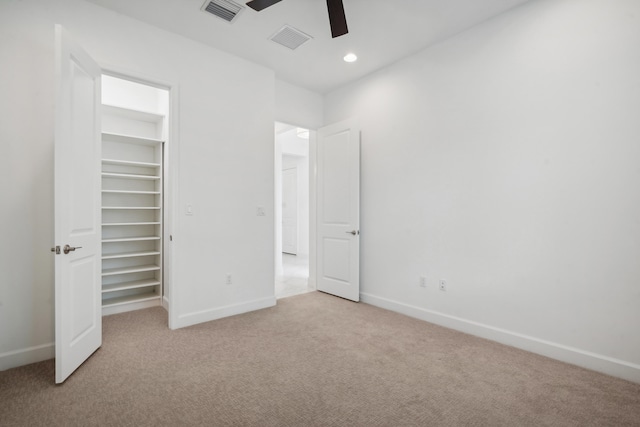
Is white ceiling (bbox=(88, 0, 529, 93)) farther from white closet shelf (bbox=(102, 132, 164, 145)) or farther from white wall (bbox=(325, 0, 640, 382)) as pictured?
white closet shelf (bbox=(102, 132, 164, 145))

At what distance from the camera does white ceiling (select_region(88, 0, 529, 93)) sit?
2.58 meters

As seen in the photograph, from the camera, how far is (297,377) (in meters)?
2.11

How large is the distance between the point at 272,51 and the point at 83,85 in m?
1.80

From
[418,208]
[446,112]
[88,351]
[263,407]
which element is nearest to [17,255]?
[88,351]

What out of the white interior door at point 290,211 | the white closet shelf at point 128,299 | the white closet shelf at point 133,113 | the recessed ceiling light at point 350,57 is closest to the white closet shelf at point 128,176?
the white closet shelf at point 133,113

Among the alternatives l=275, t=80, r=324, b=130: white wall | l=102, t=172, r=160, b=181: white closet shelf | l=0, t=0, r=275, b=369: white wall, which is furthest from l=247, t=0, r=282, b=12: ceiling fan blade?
l=102, t=172, r=160, b=181: white closet shelf

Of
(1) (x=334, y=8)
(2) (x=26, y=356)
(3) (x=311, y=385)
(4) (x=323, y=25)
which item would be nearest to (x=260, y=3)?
(1) (x=334, y=8)

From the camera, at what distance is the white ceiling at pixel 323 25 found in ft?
8.45

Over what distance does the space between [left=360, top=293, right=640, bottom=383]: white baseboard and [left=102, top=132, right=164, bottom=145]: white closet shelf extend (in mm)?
3485

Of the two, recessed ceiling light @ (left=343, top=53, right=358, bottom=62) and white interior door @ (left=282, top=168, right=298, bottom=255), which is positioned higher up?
recessed ceiling light @ (left=343, top=53, right=358, bottom=62)

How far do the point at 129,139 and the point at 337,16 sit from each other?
2.82m

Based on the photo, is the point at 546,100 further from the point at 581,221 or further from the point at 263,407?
the point at 263,407

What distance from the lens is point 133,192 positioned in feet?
11.7

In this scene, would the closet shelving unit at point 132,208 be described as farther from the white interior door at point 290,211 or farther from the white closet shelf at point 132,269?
the white interior door at point 290,211
